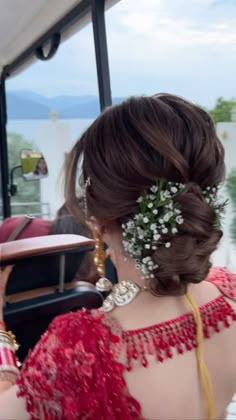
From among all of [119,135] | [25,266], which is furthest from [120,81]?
[119,135]

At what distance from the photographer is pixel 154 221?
0.73m

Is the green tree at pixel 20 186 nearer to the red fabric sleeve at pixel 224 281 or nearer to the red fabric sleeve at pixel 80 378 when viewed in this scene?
the red fabric sleeve at pixel 224 281

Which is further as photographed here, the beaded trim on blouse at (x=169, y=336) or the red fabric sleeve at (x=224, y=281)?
the red fabric sleeve at (x=224, y=281)

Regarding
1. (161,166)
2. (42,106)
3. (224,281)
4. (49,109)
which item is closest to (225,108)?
(224,281)

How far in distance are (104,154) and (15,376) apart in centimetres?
43

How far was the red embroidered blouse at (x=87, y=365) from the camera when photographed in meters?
0.70

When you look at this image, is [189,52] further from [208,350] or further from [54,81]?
[54,81]

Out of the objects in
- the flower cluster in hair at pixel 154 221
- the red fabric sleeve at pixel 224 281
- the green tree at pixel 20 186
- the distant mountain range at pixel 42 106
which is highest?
the distant mountain range at pixel 42 106

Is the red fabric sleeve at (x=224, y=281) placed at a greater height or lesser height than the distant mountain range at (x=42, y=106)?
lesser

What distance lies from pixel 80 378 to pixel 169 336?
6.0 inches

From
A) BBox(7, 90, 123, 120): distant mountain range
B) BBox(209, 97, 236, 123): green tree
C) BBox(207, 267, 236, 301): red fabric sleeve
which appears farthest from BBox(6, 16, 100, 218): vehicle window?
BBox(207, 267, 236, 301): red fabric sleeve

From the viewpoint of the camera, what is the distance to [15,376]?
0.86 meters

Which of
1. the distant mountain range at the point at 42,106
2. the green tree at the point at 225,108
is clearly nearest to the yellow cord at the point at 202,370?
the green tree at the point at 225,108

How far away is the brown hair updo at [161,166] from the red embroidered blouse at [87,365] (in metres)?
0.09
